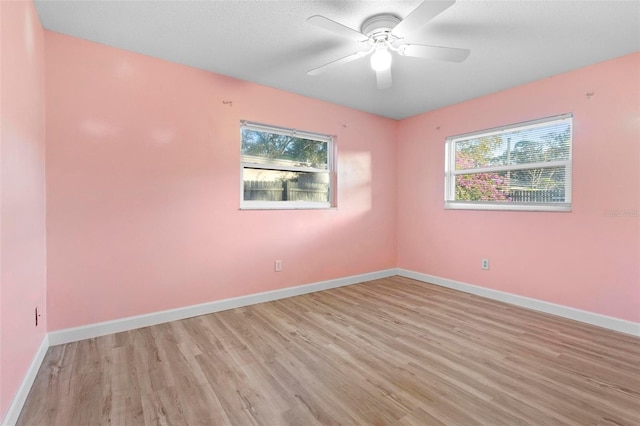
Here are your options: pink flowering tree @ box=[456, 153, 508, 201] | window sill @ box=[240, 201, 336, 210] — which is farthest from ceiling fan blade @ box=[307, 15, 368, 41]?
pink flowering tree @ box=[456, 153, 508, 201]

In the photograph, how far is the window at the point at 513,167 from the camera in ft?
9.61

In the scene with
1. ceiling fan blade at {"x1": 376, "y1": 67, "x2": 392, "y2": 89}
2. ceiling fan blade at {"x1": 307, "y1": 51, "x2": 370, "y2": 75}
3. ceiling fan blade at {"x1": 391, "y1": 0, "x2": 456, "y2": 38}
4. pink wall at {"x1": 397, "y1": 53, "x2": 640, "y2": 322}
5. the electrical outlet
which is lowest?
the electrical outlet

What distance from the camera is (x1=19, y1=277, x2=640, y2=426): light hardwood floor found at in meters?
1.51

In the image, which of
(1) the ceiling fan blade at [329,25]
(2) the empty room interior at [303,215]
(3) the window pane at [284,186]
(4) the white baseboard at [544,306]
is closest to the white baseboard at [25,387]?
(2) the empty room interior at [303,215]

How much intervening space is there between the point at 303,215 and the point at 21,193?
2.45 meters

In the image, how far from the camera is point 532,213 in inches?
121

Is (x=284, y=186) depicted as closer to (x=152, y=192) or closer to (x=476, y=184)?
(x=152, y=192)

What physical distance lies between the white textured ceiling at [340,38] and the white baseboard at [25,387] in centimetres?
230

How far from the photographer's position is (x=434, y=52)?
204 centimetres

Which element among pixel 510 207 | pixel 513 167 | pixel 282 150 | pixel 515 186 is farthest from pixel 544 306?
pixel 282 150

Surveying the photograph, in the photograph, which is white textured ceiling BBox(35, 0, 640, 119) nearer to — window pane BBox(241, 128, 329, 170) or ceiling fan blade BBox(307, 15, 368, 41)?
ceiling fan blade BBox(307, 15, 368, 41)

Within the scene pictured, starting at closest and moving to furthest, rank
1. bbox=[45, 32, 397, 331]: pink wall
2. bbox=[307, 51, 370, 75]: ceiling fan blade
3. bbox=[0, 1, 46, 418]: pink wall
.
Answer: bbox=[0, 1, 46, 418]: pink wall, bbox=[307, 51, 370, 75]: ceiling fan blade, bbox=[45, 32, 397, 331]: pink wall

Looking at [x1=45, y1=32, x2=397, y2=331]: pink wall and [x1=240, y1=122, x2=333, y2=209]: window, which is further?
[x1=240, y1=122, x2=333, y2=209]: window

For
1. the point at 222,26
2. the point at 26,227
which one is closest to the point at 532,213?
the point at 222,26
